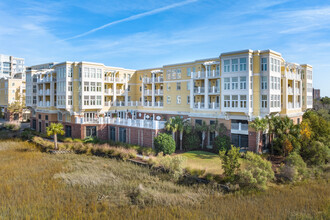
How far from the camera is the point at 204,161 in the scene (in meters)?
24.5

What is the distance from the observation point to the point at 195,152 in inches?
1118

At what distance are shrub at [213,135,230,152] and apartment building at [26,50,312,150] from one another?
140 cm

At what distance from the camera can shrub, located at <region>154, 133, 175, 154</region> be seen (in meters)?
27.2

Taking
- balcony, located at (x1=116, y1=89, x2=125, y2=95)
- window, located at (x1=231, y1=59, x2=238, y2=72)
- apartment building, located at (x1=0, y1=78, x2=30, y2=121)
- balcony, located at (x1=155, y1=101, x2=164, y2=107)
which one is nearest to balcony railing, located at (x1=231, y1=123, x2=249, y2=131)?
window, located at (x1=231, y1=59, x2=238, y2=72)

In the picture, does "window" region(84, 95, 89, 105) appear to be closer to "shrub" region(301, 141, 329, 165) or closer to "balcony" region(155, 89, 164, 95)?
"balcony" region(155, 89, 164, 95)

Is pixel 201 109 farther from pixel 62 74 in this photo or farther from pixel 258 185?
pixel 62 74

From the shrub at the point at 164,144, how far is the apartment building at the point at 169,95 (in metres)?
1.87

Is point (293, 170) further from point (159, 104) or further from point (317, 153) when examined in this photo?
point (159, 104)

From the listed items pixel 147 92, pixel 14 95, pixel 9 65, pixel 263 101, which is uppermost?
pixel 9 65

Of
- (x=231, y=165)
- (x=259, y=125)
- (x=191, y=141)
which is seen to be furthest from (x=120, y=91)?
(x=231, y=165)

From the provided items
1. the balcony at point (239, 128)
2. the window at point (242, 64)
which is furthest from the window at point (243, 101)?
the window at point (242, 64)

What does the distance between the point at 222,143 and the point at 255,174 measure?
9412mm

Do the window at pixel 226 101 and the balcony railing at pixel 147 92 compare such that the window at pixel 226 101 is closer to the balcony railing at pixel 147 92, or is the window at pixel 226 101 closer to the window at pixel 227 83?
the window at pixel 227 83

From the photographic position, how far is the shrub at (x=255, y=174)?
17.2 meters
